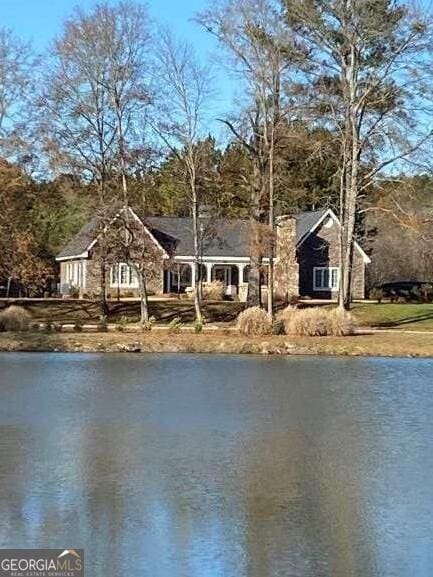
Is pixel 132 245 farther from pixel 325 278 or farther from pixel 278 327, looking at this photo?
pixel 325 278

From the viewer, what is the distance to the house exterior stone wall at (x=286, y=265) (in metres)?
54.8

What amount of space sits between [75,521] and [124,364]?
18905 mm

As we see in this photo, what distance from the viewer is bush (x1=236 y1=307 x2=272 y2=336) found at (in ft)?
121

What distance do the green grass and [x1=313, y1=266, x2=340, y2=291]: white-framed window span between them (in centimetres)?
939

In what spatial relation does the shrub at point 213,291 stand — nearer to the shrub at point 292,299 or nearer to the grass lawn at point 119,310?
the grass lawn at point 119,310

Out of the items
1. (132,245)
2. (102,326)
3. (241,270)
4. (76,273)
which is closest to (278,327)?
(102,326)

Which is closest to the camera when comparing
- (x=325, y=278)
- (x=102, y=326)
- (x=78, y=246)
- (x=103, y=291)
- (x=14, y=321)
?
(x=14, y=321)

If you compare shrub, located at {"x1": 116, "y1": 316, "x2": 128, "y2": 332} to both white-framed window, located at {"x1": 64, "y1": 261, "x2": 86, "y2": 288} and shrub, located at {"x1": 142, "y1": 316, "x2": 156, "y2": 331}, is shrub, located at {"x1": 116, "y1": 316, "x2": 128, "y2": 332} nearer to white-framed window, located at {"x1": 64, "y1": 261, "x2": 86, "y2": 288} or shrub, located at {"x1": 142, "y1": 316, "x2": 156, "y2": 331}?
shrub, located at {"x1": 142, "y1": 316, "x2": 156, "y2": 331}

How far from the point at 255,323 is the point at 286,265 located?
64.1 ft

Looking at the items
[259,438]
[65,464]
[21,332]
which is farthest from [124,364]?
[65,464]

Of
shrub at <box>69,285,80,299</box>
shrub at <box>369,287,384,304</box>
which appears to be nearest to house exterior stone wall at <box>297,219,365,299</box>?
shrub at <box>369,287,384,304</box>

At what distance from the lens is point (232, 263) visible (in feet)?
200

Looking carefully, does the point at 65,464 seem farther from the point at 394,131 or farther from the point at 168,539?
the point at 394,131

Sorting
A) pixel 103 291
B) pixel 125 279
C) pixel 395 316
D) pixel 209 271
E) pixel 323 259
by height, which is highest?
pixel 323 259
